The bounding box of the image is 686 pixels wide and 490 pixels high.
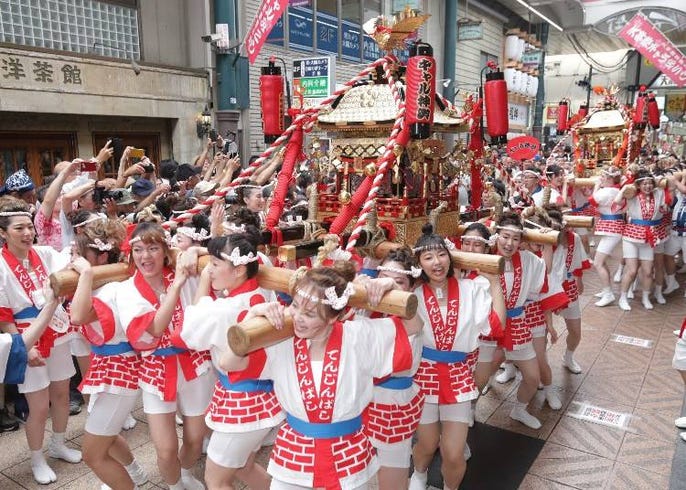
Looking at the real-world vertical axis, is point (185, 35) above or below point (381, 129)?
above

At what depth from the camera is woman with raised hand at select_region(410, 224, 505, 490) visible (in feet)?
9.48

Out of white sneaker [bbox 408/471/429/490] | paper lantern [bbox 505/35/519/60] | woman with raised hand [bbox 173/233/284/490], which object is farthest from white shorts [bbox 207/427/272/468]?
paper lantern [bbox 505/35/519/60]

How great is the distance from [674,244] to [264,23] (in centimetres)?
646

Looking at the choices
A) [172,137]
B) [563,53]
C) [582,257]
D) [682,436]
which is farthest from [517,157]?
[563,53]

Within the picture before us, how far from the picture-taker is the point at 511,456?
3.80 m

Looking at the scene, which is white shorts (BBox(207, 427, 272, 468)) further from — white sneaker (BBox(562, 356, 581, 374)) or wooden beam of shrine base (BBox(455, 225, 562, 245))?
white sneaker (BBox(562, 356, 581, 374))

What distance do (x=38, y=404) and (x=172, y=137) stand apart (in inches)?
313

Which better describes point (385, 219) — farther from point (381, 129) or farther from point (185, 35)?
point (185, 35)

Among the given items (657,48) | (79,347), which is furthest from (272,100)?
(657,48)

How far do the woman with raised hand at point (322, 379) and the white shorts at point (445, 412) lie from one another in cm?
76

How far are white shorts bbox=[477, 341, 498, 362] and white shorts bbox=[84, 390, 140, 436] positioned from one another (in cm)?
237

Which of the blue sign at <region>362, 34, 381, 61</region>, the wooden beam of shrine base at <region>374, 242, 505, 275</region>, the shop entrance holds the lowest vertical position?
the wooden beam of shrine base at <region>374, 242, 505, 275</region>

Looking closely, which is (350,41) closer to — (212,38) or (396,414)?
(212,38)

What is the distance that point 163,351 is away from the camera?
2.91m
